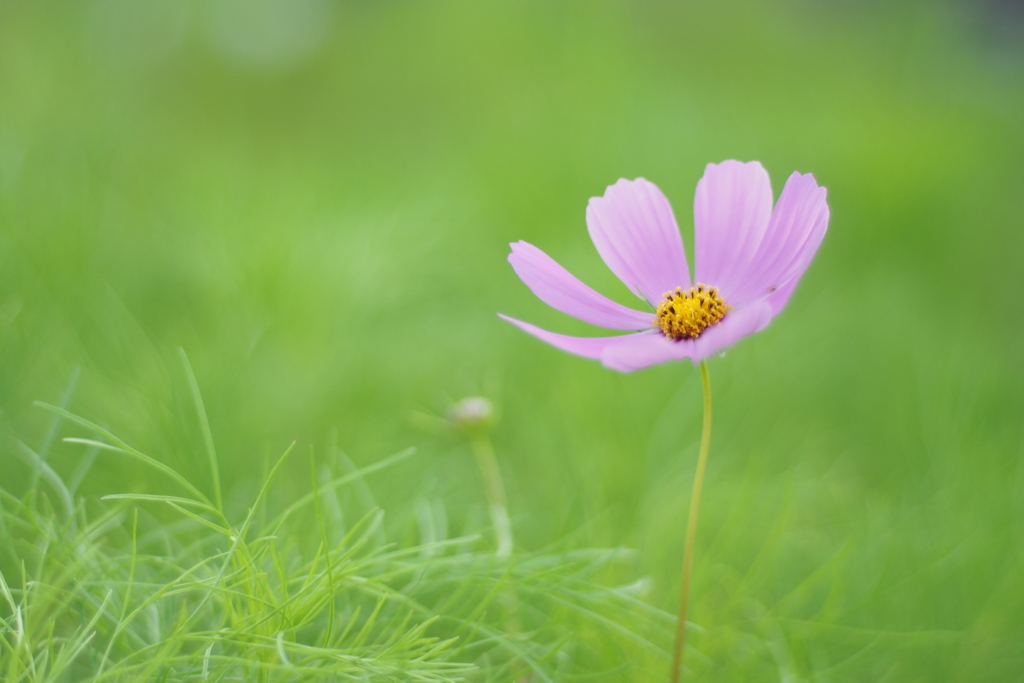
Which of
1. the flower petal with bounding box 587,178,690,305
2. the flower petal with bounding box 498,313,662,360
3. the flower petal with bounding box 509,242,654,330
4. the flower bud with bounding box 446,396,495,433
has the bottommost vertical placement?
the flower bud with bounding box 446,396,495,433

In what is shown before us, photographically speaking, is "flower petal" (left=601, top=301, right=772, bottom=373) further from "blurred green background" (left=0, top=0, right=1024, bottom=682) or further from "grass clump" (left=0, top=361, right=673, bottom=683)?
"blurred green background" (left=0, top=0, right=1024, bottom=682)

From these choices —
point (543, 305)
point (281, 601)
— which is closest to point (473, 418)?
point (281, 601)

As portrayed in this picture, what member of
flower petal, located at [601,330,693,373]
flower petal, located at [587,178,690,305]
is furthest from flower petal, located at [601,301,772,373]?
flower petal, located at [587,178,690,305]

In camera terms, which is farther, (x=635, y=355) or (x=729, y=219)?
(x=729, y=219)

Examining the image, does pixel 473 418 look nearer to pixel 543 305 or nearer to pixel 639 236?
pixel 639 236

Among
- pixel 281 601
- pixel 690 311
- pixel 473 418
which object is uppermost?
pixel 690 311

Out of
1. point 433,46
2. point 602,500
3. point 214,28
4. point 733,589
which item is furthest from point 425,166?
point 733,589

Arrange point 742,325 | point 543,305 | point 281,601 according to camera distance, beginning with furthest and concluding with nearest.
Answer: point 543,305
point 281,601
point 742,325
